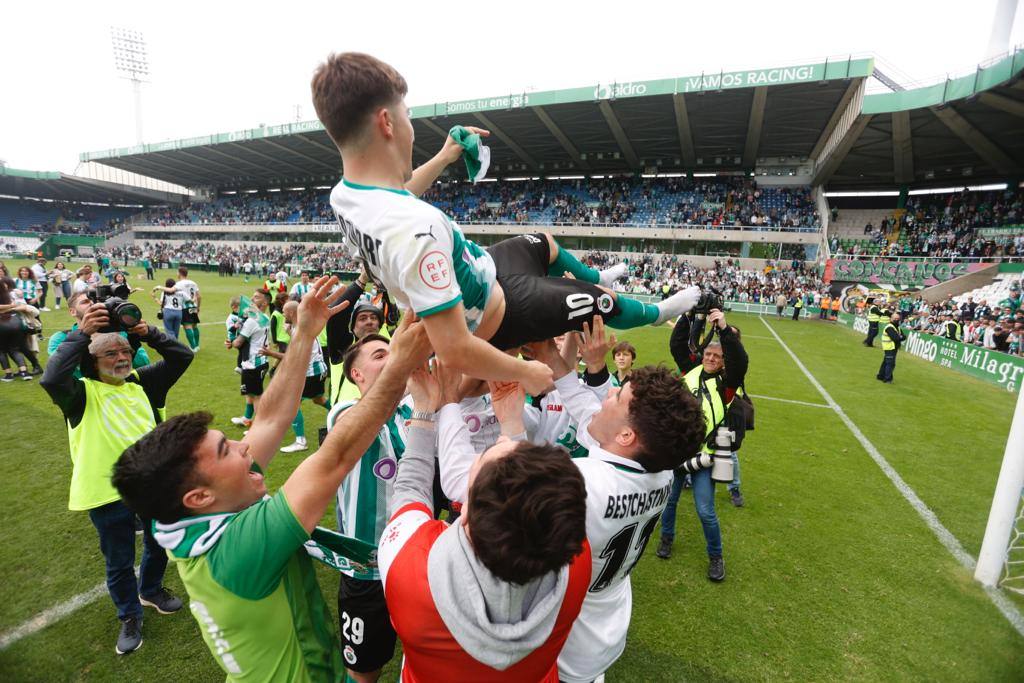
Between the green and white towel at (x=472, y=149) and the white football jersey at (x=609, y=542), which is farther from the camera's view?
the green and white towel at (x=472, y=149)

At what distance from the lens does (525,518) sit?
1355 mm

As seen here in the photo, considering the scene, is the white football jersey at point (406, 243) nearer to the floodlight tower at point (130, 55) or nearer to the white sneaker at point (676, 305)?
the white sneaker at point (676, 305)

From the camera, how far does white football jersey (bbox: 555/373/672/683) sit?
211cm

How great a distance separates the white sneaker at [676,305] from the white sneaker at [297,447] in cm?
591

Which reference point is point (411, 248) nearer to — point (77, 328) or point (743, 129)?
point (77, 328)

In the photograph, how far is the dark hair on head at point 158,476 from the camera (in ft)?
5.58

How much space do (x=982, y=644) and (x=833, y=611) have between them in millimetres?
1014

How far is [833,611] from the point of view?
13.6ft

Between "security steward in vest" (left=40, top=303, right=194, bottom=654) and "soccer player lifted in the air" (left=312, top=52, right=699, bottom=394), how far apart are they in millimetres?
2480

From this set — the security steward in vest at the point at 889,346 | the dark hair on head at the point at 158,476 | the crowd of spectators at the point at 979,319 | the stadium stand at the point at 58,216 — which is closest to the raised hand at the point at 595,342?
the dark hair on head at the point at 158,476

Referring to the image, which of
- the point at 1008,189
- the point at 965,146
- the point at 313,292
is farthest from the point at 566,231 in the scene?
the point at 313,292

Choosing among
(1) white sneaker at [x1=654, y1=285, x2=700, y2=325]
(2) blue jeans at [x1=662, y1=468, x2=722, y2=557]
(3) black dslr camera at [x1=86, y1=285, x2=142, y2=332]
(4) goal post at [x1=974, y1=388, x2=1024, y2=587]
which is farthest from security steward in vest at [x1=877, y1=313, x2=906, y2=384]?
(3) black dslr camera at [x1=86, y1=285, x2=142, y2=332]

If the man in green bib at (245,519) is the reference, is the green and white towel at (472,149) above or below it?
above

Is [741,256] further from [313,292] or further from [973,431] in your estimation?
[313,292]
